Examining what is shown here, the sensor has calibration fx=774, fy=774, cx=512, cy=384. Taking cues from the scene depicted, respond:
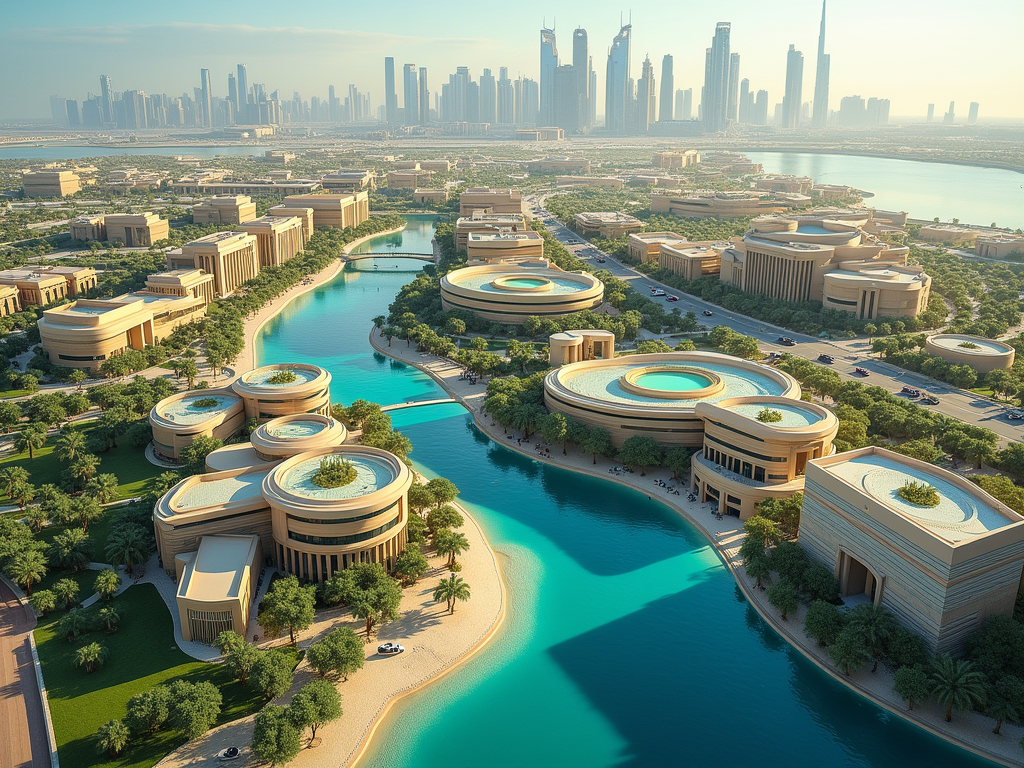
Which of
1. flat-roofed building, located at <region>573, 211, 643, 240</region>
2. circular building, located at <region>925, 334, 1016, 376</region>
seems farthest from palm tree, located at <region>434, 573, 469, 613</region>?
flat-roofed building, located at <region>573, 211, 643, 240</region>

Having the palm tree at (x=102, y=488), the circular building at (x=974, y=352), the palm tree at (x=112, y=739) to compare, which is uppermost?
the circular building at (x=974, y=352)

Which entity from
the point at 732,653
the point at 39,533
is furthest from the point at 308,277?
the point at 732,653

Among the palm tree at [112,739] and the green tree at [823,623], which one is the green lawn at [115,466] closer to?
the palm tree at [112,739]

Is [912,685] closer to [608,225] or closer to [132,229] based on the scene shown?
[608,225]

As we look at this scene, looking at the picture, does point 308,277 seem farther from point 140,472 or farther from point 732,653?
point 732,653

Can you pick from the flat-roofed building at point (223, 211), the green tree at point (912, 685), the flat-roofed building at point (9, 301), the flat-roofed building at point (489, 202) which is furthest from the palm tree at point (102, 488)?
the flat-roofed building at point (489, 202)

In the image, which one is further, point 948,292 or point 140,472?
point 948,292
